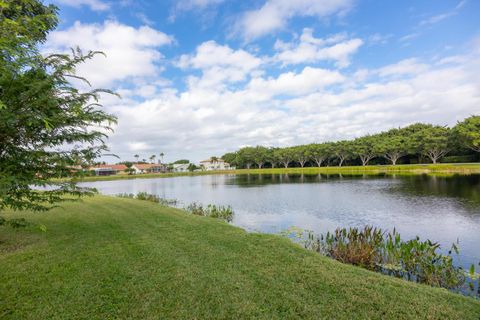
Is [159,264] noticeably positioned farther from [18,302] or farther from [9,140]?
[9,140]

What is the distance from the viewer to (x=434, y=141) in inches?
2207

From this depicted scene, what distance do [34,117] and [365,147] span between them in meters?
74.8

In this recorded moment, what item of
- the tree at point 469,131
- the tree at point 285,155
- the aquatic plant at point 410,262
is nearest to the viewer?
the aquatic plant at point 410,262

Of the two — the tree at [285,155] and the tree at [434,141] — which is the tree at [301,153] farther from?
the tree at [434,141]

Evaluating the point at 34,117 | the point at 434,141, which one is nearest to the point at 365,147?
the point at 434,141

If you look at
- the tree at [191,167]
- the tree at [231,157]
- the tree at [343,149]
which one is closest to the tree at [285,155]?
the tree at [343,149]

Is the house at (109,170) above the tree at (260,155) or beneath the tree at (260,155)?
beneath

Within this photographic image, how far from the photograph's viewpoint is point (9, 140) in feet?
17.5

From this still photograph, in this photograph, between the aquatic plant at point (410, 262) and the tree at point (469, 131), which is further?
the tree at point (469, 131)

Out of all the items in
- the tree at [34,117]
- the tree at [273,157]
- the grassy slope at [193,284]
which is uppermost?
the tree at [273,157]

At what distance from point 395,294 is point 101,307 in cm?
543

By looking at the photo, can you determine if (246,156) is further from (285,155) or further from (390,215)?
(390,215)

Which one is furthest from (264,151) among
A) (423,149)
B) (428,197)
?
(428,197)

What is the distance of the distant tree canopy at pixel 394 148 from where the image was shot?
2133 inches
